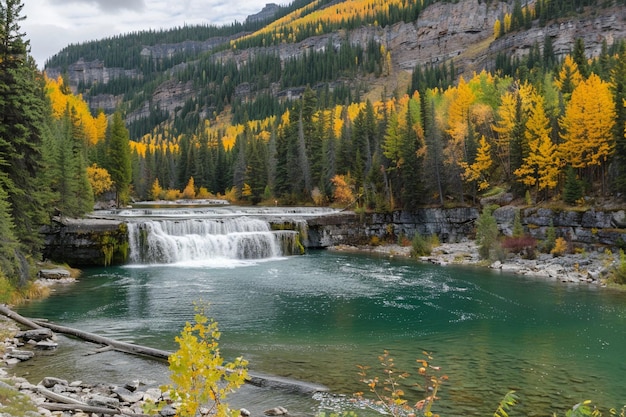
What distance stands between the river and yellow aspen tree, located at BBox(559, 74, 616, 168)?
15800 millimetres

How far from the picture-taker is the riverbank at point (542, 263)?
32.5 meters

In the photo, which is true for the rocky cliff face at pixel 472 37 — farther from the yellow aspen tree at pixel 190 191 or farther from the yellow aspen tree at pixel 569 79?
the yellow aspen tree at pixel 190 191

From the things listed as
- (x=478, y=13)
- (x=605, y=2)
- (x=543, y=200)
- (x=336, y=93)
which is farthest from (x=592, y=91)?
(x=478, y=13)

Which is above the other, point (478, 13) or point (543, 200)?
point (478, 13)

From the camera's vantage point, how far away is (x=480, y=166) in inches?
1997

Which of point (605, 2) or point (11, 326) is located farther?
point (605, 2)

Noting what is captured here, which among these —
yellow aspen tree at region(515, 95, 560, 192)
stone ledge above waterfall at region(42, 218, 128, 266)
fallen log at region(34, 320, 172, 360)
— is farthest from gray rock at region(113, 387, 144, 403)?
yellow aspen tree at region(515, 95, 560, 192)

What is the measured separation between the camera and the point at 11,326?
18.1 metres

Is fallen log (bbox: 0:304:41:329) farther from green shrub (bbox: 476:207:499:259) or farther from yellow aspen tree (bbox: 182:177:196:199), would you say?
yellow aspen tree (bbox: 182:177:196:199)

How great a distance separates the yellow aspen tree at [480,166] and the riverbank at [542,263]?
732cm

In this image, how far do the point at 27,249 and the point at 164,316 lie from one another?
36.1 feet

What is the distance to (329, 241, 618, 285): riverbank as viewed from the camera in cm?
3254

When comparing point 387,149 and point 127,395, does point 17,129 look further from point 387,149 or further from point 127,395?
point 387,149

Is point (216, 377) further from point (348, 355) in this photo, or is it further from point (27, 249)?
point (27, 249)
